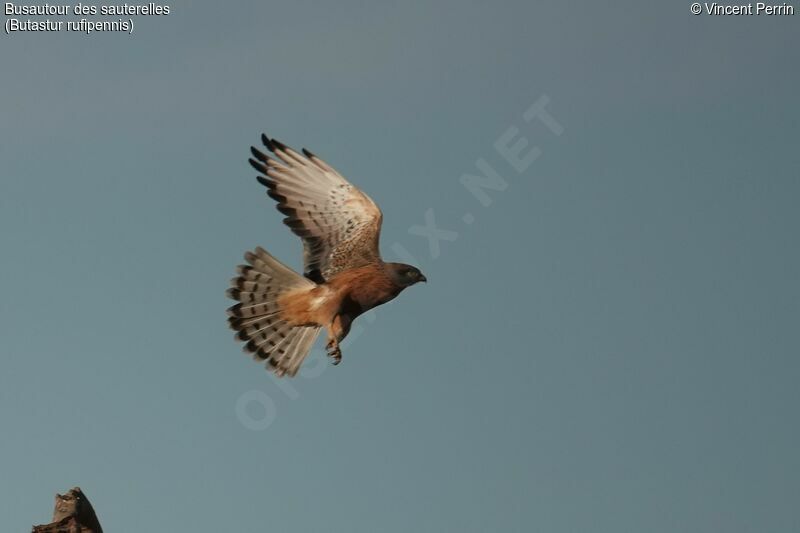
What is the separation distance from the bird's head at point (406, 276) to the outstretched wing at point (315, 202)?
30.5 inches

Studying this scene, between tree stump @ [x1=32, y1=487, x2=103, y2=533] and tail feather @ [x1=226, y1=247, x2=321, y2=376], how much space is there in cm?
435

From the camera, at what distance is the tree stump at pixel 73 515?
11.2m

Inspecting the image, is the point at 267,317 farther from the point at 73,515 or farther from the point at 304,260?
the point at 73,515

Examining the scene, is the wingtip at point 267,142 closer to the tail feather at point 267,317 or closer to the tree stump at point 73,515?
the tail feather at point 267,317

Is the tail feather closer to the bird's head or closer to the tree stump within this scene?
the bird's head

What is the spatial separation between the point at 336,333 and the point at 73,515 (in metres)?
3.89

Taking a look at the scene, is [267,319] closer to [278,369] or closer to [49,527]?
[278,369]

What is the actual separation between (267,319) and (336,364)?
1.94 m

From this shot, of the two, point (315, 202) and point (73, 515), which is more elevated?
point (315, 202)

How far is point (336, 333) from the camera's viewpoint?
1431cm

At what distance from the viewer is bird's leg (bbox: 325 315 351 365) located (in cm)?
1409

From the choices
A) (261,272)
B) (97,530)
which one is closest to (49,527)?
(97,530)

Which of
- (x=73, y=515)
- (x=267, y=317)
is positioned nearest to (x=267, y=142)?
(x=267, y=317)

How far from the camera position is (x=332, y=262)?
49.5ft
